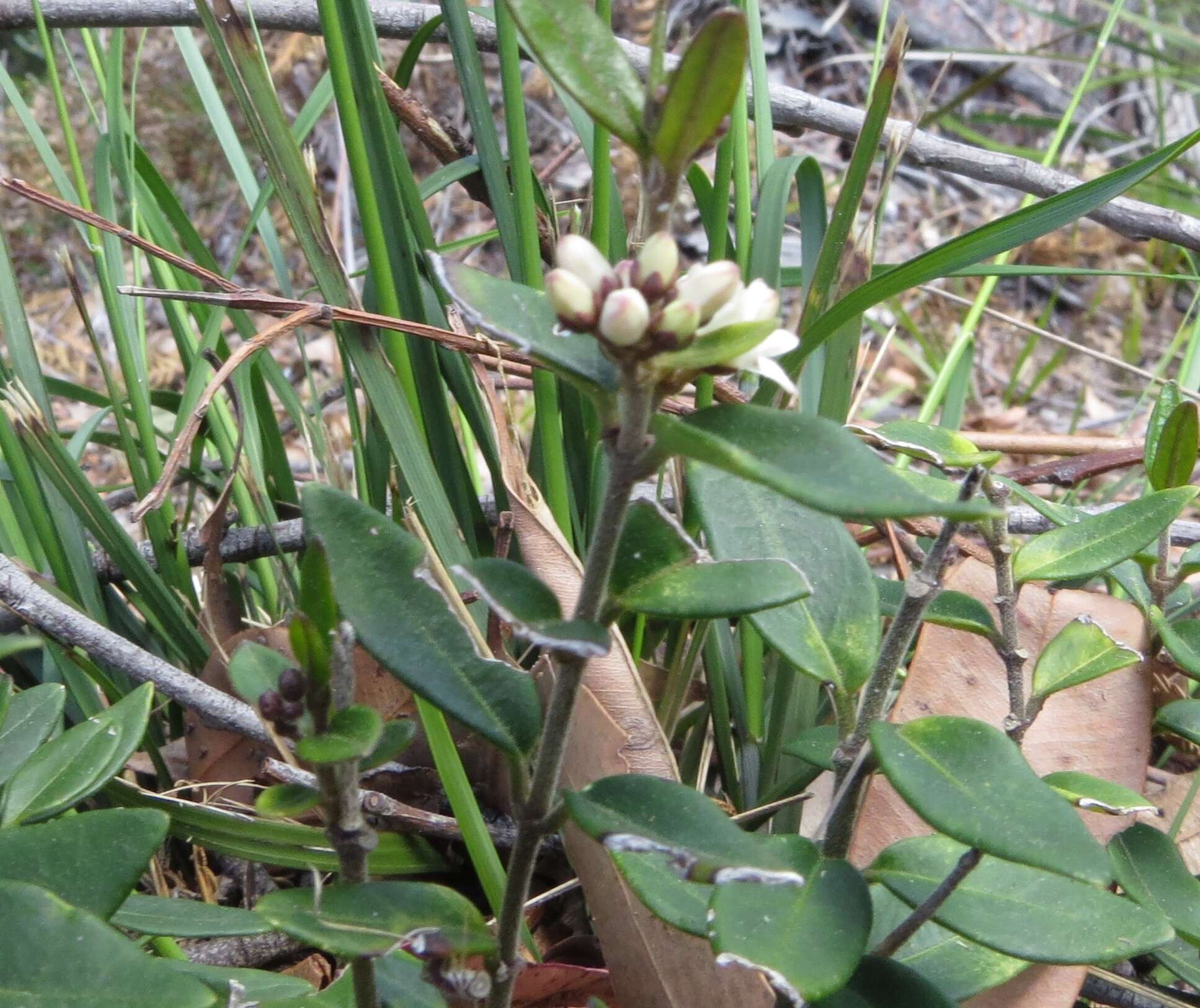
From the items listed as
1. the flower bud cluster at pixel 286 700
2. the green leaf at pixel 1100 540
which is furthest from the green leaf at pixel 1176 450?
the flower bud cluster at pixel 286 700

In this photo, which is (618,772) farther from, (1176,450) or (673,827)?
(1176,450)

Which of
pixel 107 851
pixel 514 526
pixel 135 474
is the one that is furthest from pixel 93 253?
pixel 107 851

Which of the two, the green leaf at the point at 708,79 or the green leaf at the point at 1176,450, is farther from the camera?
the green leaf at the point at 1176,450

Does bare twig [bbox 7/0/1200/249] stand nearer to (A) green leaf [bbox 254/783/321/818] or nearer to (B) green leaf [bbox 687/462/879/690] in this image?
(B) green leaf [bbox 687/462/879/690]

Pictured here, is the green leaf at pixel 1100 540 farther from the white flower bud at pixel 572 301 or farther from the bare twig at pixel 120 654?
the bare twig at pixel 120 654

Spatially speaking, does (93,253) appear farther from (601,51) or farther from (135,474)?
(601,51)

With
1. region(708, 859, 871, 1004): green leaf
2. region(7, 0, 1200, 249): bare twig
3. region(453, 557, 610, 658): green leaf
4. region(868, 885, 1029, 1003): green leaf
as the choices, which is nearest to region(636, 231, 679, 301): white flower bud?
region(453, 557, 610, 658): green leaf
